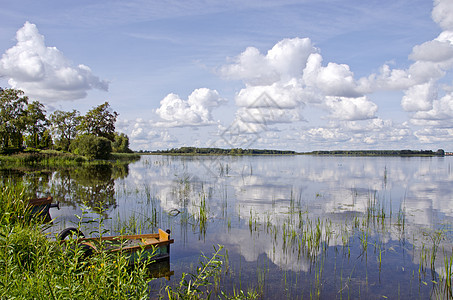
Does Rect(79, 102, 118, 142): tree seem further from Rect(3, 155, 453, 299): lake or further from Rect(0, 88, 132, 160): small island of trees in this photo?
Rect(3, 155, 453, 299): lake

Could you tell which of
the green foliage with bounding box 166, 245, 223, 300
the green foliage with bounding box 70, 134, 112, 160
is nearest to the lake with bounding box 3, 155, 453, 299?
the green foliage with bounding box 166, 245, 223, 300

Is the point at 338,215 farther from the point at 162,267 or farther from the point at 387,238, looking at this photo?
the point at 162,267

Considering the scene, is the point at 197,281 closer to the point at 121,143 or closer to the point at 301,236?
the point at 301,236

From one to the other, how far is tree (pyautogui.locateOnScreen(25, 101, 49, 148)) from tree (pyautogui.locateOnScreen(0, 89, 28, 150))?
1.29 metres

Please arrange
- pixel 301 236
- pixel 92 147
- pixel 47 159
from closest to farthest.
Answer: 1. pixel 301 236
2. pixel 47 159
3. pixel 92 147

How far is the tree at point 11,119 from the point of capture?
174 feet

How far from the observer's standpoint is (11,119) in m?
54.7

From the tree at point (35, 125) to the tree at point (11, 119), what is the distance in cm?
129

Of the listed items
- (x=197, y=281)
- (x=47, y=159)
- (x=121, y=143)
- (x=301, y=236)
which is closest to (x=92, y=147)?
(x=47, y=159)

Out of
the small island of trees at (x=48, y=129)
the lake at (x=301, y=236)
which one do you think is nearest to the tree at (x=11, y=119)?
the small island of trees at (x=48, y=129)

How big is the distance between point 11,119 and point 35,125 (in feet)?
16.8

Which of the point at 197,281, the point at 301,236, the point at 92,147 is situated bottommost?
the point at 301,236

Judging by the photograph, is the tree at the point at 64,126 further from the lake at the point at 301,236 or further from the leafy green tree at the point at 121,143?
the lake at the point at 301,236

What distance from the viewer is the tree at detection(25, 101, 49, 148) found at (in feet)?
191
